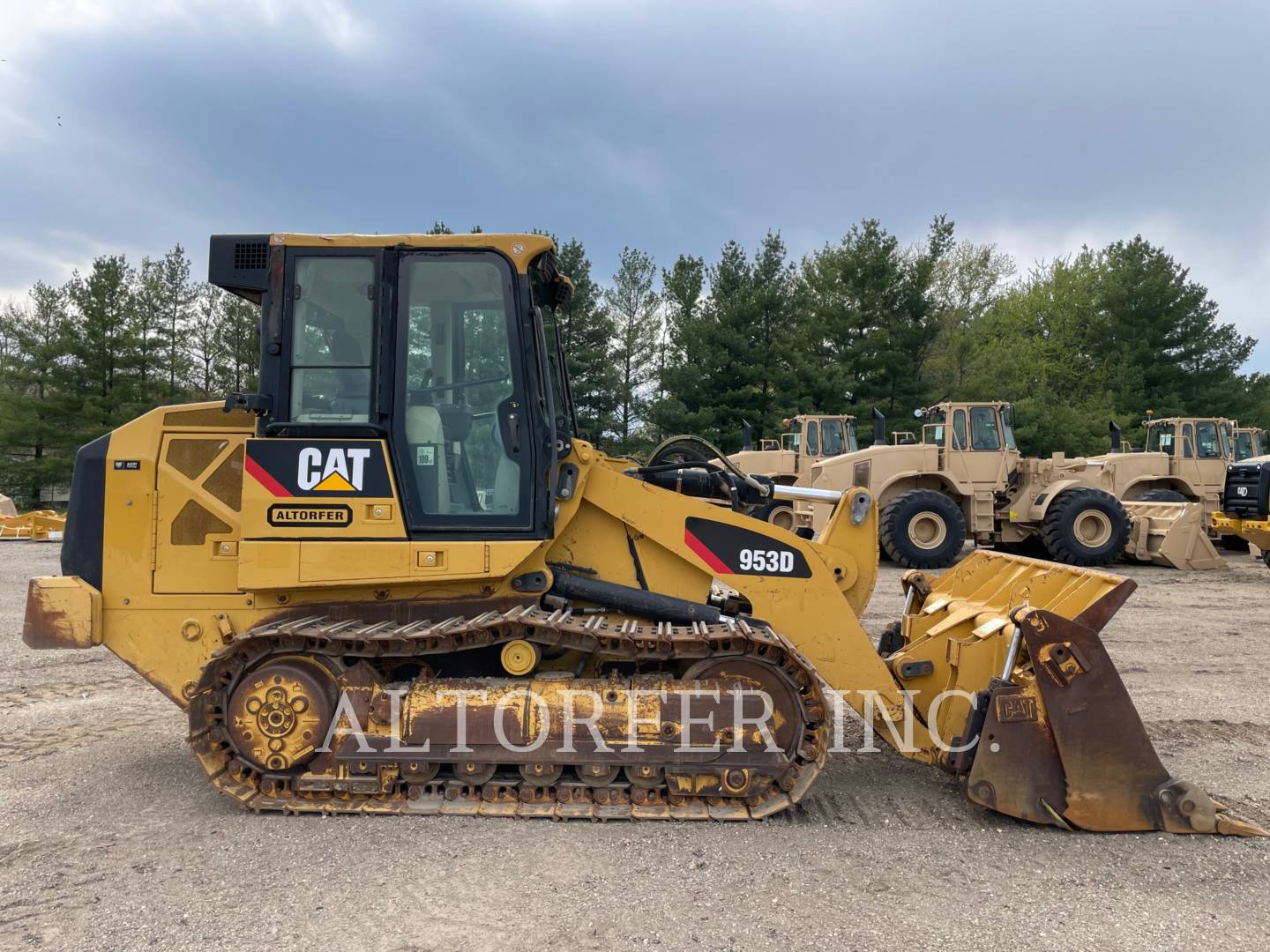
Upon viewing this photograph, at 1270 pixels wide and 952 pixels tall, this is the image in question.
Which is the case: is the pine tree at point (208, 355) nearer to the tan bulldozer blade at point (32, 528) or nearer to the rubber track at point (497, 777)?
the tan bulldozer blade at point (32, 528)

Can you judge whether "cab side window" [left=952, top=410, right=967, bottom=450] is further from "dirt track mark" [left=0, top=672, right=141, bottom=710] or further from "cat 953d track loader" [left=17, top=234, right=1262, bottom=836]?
"dirt track mark" [left=0, top=672, right=141, bottom=710]

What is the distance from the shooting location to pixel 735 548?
4316 mm

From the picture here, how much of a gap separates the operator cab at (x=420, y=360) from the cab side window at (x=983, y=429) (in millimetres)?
13115

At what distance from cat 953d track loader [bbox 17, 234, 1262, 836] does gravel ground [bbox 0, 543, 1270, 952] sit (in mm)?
184

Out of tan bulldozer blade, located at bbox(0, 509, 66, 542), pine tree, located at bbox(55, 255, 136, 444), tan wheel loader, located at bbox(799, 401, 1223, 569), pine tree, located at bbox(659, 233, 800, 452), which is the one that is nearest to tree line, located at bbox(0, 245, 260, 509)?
pine tree, located at bbox(55, 255, 136, 444)

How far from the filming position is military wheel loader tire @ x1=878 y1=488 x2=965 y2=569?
45.3ft

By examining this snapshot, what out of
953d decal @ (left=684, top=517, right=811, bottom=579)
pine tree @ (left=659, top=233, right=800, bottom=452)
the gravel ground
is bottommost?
the gravel ground

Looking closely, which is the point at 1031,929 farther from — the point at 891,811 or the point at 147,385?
the point at 147,385

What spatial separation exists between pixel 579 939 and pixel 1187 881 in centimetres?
252

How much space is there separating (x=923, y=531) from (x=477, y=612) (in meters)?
11.4

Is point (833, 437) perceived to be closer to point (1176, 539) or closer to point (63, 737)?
point (1176, 539)

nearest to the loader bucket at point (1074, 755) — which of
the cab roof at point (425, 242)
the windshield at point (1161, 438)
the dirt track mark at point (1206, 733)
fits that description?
the dirt track mark at point (1206, 733)

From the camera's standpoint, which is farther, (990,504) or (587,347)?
(587,347)

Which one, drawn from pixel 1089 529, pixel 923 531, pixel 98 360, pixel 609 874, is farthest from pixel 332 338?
pixel 98 360
